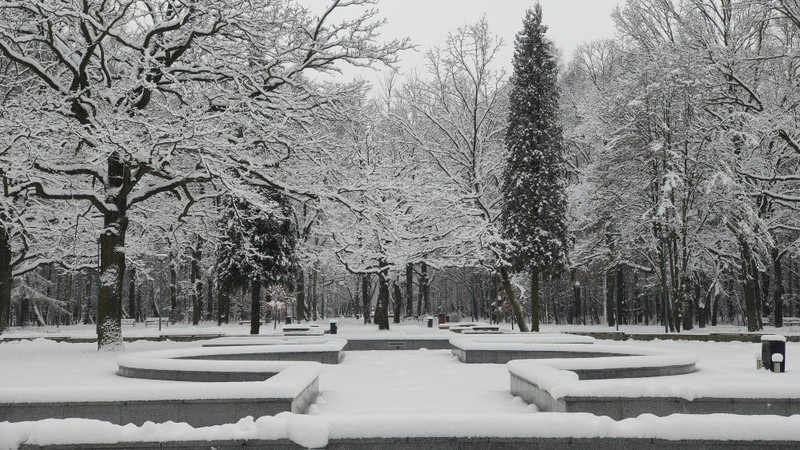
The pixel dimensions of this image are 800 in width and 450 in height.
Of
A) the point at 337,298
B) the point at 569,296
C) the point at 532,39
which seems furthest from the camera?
the point at 337,298

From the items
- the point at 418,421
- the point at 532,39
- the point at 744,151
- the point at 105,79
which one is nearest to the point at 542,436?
the point at 418,421

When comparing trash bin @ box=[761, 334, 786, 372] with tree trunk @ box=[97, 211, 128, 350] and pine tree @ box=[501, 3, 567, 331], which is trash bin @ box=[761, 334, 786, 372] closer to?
tree trunk @ box=[97, 211, 128, 350]

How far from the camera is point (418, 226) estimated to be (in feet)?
107

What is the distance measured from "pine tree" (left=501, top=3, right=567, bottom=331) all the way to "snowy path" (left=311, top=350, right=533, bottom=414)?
1670cm

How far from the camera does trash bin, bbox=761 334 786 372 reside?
1355 cm

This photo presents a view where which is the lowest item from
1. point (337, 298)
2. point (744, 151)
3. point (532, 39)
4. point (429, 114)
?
point (337, 298)

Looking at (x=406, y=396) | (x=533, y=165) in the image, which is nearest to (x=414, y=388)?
(x=406, y=396)

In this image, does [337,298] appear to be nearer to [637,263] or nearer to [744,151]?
[637,263]

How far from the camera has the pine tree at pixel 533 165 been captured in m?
34.7

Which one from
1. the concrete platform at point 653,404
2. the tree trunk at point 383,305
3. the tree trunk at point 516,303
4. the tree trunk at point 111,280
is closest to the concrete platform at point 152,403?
the concrete platform at point 653,404

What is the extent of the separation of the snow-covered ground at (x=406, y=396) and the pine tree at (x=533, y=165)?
12.5 meters

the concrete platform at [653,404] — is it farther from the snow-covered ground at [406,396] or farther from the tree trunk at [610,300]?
the tree trunk at [610,300]

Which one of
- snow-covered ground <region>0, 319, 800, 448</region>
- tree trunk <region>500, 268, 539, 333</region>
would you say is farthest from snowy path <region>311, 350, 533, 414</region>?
tree trunk <region>500, 268, 539, 333</region>

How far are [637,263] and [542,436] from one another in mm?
39166
